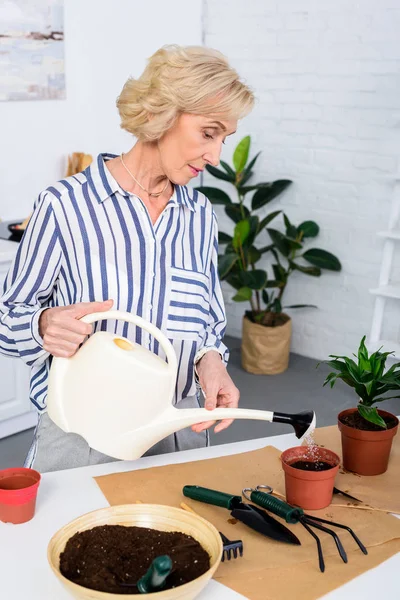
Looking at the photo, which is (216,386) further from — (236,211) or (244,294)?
(236,211)

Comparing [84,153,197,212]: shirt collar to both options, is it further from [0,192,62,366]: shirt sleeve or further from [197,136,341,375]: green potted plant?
[197,136,341,375]: green potted plant

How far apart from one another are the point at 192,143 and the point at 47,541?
30.8 inches

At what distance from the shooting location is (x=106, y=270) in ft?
4.91

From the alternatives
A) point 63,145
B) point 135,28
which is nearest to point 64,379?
point 63,145

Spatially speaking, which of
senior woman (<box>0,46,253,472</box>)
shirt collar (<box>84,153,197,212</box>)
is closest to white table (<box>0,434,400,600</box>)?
senior woman (<box>0,46,253,472</box>)

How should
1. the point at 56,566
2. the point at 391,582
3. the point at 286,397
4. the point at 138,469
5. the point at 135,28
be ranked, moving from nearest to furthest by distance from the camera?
1. the point at 56,566
2. the point at 391,582
3. the point at 138,469
4. the point at 286,397
5. the point at 135,28

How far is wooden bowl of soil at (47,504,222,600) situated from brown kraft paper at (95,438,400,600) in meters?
0.08

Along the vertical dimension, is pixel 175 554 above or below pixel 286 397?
above

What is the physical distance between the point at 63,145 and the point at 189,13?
122 centimetres

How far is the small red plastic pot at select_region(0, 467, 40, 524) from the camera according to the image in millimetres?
1199

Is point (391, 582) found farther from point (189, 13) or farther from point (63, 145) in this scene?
point (189, 13)

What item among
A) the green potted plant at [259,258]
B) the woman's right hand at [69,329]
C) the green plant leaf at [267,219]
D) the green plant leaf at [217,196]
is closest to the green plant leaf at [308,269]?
the green potted plant at [259,258]

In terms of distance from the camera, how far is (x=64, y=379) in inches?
48.1

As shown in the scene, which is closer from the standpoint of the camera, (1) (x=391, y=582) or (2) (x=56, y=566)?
(2) (x=56, y=566)
